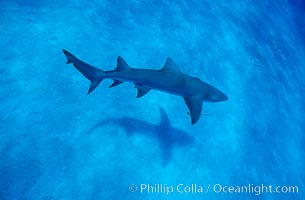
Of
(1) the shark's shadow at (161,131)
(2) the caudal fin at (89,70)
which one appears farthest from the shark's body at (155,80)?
(1) the shark's shadow at (161,131)

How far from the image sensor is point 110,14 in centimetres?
769

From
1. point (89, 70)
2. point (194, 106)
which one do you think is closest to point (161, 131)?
point (194, 106)

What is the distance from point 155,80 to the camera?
4430 mm

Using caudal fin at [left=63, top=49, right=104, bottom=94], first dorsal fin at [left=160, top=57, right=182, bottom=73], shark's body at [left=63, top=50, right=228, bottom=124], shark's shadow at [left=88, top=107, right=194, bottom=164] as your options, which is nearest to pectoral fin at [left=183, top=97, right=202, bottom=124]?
shark's body at [left=63, top=50, right=228, bottom=124]

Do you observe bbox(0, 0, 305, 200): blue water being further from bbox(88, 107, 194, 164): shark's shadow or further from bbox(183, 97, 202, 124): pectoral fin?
bbox(183, 97, 202, 124): pectoral fin

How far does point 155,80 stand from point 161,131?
6.52 ft

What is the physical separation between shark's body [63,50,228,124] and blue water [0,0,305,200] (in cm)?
135

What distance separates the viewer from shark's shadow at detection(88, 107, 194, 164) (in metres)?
5.65

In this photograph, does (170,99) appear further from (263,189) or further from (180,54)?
(263,189)

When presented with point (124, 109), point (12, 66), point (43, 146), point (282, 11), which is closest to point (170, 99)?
point (124, 109)

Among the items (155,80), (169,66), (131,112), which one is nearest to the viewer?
(155,80)

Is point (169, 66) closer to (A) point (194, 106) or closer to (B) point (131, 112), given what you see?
(A) point (194, 106)

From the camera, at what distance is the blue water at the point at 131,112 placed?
15.4 feet

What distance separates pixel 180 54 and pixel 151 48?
1.06 m
